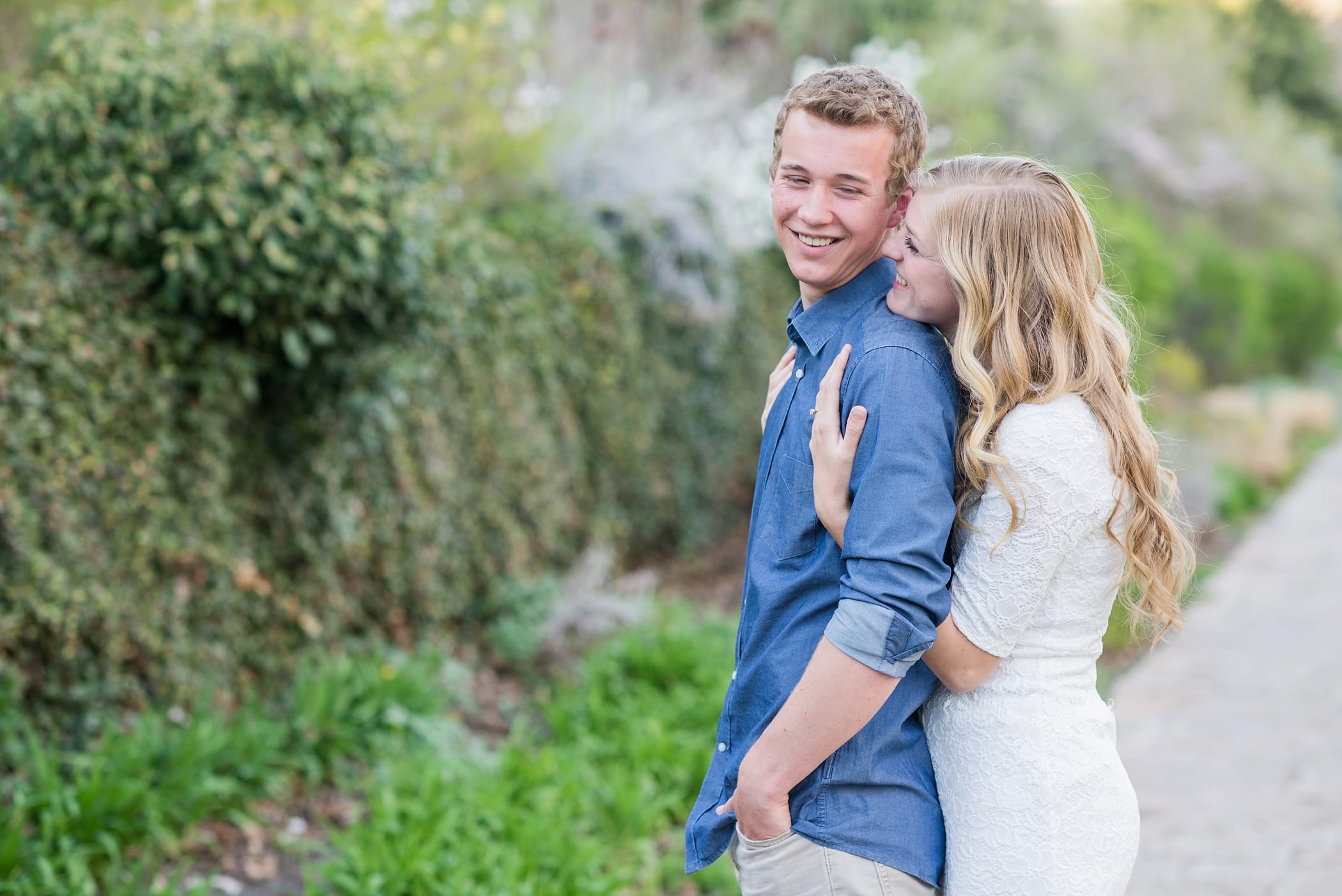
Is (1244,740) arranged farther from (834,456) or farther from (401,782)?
(834,456)

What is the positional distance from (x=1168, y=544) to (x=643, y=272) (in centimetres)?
587

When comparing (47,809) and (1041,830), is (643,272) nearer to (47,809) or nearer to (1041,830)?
(47,809)

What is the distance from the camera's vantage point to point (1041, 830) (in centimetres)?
169

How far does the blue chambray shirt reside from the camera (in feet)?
5.19

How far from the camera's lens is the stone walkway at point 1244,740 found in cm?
401

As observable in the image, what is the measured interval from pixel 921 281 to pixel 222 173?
2.85 m

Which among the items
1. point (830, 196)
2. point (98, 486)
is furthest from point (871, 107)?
point (98, 486)

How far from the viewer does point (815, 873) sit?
169 cm

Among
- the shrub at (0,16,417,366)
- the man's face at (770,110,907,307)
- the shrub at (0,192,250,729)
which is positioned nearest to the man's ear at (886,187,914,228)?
the man's face at (770,110,907,307)

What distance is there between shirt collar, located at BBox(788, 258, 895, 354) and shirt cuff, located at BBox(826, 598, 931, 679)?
49 cm

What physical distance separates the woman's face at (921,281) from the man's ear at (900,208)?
0.06 meters

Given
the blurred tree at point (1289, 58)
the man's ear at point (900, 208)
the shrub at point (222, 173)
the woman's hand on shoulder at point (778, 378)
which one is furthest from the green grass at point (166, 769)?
the blurred tree at point (1289, 58)

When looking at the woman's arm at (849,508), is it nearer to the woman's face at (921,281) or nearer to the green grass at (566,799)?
the woman's face at (921,281)

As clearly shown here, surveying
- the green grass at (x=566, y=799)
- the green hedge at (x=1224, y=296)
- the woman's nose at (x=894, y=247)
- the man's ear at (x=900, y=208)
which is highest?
the man's ear at (x=900, y=208)
